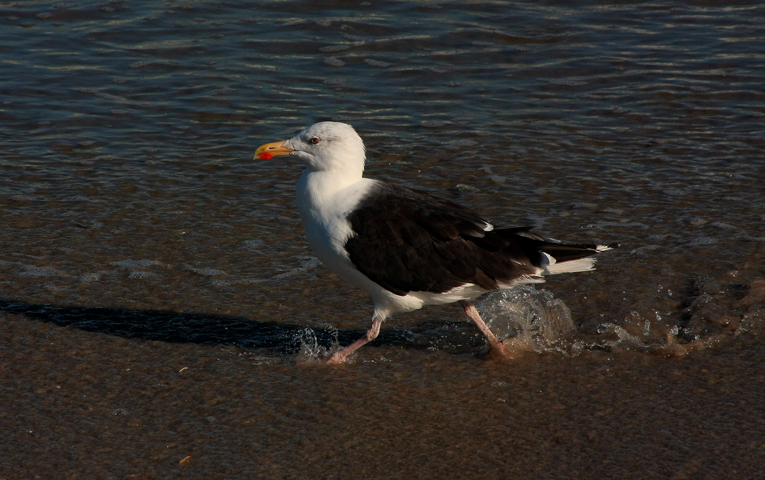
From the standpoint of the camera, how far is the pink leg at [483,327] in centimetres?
614

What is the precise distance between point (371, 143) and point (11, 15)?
7.57 meters

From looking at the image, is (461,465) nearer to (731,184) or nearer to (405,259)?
(405,259)

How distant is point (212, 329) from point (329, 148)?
1.67 m

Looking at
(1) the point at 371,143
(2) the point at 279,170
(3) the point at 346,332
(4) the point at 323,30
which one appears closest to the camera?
(3) the point at 346,332

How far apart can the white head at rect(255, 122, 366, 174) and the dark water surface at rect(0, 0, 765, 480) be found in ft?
4.30

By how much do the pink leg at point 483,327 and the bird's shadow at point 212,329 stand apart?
0.69 ft

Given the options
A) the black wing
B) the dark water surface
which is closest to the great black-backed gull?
the black wing

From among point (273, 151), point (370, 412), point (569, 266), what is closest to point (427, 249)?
point (569, 266)

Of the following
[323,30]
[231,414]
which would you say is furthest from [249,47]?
[231,414]

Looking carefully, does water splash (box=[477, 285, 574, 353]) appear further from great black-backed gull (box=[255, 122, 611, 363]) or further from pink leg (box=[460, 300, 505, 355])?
great black-backed gull (box=[255, 122, 611, 363])

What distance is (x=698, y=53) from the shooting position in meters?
13.0

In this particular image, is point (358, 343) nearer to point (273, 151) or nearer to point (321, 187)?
point (321, 187)

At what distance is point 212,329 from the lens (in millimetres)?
6445

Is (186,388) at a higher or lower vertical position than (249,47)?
lower
